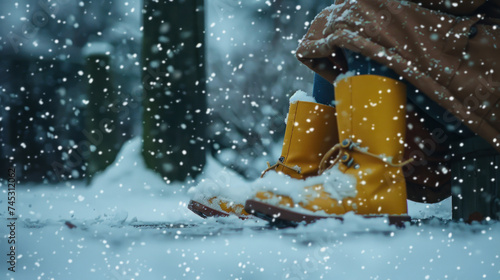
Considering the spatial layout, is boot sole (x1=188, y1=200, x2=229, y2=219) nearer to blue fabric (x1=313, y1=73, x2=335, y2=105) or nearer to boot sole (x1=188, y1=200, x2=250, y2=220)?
boot sole (x1=188, y1=200, x2=250, y2=220)

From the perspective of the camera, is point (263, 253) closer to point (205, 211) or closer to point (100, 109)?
point (205, 211)

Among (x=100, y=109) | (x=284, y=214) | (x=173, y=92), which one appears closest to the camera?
(x=284, y=214)

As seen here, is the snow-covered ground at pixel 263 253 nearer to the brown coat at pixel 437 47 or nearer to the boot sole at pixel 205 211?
the brown coat at pixel 437 47

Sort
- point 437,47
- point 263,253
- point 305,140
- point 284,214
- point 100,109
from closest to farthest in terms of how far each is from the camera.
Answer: point 263,253
point 284,214
point 437,47
point 305,140
point 100,109

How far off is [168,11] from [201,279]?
7.96ft

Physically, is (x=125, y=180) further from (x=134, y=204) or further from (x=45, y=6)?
(x=45, y=6)

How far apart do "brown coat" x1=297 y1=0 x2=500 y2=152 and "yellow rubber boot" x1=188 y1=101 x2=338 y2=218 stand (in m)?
0.27

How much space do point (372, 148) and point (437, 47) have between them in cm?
25

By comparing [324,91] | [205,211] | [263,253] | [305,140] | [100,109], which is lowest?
[263,253]

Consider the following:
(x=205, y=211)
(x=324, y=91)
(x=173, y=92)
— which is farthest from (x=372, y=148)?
(x=173, y=92)

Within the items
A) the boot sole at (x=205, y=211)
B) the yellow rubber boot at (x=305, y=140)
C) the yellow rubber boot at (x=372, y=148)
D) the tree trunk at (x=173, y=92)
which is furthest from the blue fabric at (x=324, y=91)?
the tree trunk at (x=173, y=92)

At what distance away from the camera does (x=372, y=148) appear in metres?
1.10

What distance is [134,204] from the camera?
8.77ft

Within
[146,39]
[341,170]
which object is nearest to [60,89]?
[146,39]
